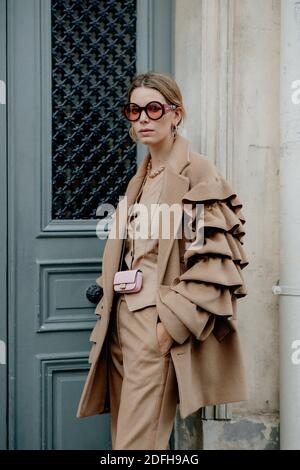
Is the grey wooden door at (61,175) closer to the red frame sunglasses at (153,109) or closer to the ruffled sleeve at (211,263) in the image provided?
the red frame sunglasses at (153,109)

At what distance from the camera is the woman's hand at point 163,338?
3102 millimetres

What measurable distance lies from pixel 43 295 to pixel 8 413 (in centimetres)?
62

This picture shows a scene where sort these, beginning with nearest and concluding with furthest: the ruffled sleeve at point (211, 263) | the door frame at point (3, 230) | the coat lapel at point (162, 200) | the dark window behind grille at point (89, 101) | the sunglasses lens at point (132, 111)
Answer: the ruffled sleeve at point (211, 263)
the coat lapel at point (162, 200)
the sunglasses lens at point (132, 111)
the door frame at point (3, 230)
the dark window behind grille at point (89, 101)

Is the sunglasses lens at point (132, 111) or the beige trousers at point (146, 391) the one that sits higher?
the sunglasses lens at point (132, 111)

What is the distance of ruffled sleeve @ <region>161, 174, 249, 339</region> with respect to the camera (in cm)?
304

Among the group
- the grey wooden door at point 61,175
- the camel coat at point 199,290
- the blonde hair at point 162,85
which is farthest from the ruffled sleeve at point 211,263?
the grey wooden door at point 61,175

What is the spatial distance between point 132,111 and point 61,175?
816mm

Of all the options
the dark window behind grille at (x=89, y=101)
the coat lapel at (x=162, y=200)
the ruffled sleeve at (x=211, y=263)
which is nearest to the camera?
the ruffled sleeve at (x=211, y=263)

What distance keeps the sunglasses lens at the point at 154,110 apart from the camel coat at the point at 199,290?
0.17 m

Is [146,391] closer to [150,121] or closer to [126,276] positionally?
[126,276]

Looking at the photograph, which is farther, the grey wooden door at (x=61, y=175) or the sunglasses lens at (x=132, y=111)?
the grey wooden door at (x=61, y=175)

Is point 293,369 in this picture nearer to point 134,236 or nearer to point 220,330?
point 220,330

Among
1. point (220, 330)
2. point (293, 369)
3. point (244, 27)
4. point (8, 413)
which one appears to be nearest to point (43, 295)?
point (8, 413)

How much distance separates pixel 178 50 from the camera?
4035 millimetres
